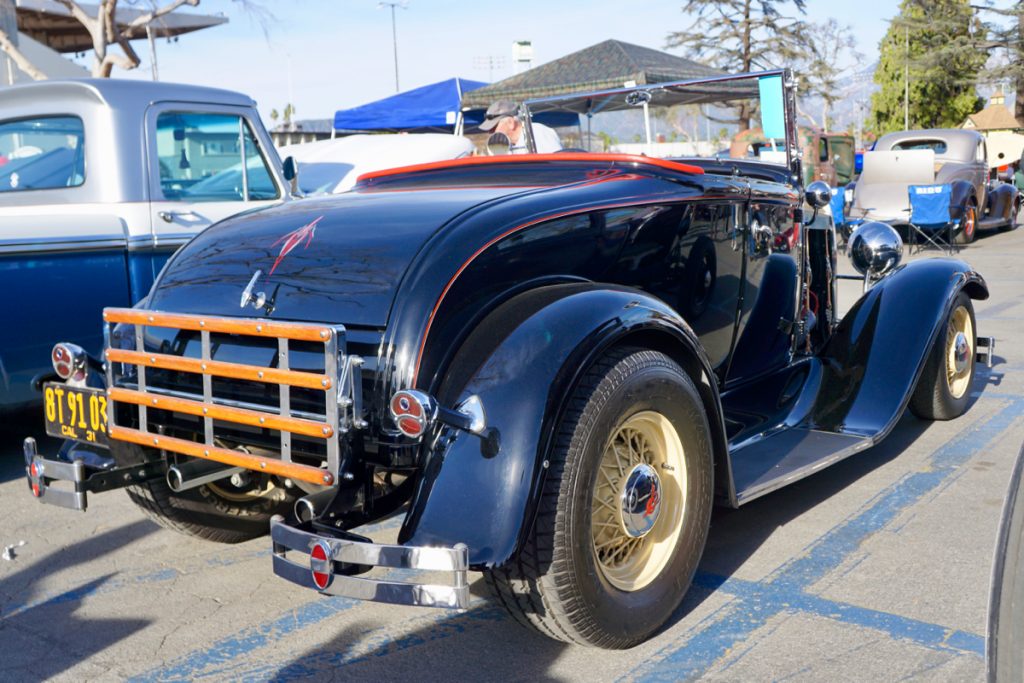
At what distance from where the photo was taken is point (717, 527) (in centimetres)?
359

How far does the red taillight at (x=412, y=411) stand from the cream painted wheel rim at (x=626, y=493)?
520 millimetres

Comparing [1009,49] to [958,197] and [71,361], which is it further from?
[71,361]

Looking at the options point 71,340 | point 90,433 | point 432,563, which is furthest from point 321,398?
point 71,340

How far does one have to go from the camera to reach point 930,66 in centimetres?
3503

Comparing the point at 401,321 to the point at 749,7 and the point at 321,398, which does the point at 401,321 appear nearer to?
the point at 321,398

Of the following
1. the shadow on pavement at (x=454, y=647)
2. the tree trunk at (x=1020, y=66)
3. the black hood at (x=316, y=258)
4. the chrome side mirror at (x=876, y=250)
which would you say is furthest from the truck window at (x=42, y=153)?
the tree trunk at (x=1020, y=66)

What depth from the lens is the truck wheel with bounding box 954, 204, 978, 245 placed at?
14.8m

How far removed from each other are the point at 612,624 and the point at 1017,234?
16.6 metres

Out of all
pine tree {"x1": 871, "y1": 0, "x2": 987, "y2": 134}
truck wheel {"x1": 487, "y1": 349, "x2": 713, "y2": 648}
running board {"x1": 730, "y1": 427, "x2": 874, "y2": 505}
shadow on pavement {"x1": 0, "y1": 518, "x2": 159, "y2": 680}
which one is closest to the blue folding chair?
running board {"x1": 730, "y1": 427, "x2": 874, "y2": 505}

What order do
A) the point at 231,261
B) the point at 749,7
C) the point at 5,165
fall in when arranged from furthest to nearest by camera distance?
1. the point at 749,7
2. the point at 5,165
3. the point at 231,261

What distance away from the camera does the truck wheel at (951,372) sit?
4613mm

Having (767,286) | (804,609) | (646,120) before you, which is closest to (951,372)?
(767,286)

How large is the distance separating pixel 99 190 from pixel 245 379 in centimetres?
291

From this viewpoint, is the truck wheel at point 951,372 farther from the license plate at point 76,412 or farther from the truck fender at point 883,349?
the license plate at point 76,412
